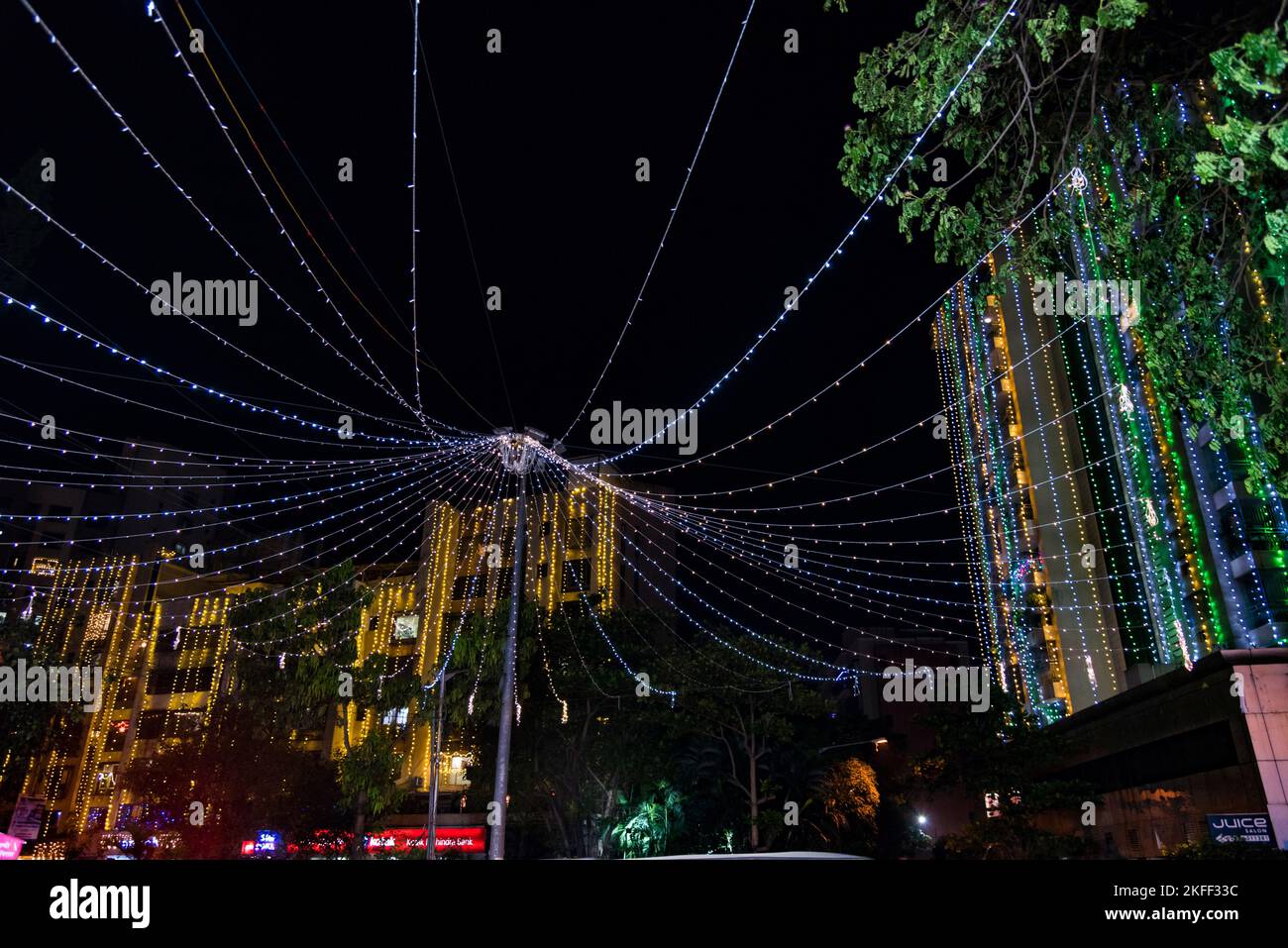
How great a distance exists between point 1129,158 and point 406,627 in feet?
127

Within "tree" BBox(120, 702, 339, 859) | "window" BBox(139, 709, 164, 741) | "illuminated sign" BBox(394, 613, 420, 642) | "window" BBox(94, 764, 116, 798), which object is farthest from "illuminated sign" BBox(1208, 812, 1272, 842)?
"window" BBox(94, 764, 116, 798)

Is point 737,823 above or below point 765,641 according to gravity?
below

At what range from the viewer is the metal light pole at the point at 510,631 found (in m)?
12.7

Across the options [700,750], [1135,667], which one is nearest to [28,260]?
[700,750]

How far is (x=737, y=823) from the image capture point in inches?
1162

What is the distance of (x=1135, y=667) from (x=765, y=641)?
37.8ft

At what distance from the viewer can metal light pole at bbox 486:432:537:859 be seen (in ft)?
41.7

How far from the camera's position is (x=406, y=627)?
40281 millimetres

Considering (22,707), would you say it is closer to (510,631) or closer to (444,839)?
(510,631)

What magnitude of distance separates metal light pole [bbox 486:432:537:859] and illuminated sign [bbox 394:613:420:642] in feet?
89.2

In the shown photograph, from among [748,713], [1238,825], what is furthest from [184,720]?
[1238,825]

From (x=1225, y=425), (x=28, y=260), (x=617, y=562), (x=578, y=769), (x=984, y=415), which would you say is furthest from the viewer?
(x=617, y=562)
